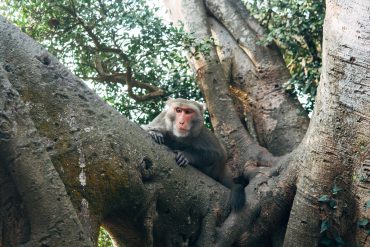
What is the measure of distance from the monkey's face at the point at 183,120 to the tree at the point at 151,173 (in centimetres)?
90

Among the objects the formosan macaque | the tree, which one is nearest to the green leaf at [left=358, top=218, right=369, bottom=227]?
the tree

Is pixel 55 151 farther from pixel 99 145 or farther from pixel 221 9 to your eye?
pixel 221 9

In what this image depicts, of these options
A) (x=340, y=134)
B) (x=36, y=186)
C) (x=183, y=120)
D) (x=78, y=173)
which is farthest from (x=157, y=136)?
(x=36, y=186)

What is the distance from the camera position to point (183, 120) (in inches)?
256

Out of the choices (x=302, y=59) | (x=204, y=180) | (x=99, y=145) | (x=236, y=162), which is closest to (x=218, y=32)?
(x=302, y=59)

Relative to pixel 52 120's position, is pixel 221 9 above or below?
above

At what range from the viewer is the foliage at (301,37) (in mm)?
6641

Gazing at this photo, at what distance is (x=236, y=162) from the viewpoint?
6660 millimetres

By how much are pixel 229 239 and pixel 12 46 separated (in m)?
2.36

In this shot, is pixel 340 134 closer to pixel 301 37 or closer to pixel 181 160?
pixel 181 160

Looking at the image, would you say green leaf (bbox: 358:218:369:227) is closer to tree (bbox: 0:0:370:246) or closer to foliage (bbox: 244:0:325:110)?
tree (bbox: 0:0:370:246)

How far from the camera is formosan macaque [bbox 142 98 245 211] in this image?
6.36 meters

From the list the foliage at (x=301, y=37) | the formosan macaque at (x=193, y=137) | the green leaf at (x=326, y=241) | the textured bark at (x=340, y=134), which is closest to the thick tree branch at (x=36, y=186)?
the textured bark at (x=340, y=134)

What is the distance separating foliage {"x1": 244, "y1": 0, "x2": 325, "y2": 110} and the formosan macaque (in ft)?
3.48
